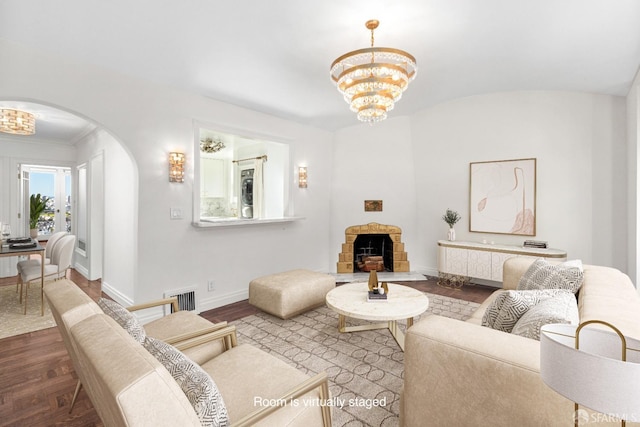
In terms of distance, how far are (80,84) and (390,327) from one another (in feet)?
12.3

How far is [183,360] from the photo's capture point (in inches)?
48.8

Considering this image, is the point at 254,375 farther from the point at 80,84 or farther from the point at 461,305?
the point at 461,305

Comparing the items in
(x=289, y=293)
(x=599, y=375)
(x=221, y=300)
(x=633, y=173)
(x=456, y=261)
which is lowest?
(x=221, y=300)

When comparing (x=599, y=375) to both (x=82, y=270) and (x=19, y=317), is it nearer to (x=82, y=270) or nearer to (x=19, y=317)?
(x=19, y=317)

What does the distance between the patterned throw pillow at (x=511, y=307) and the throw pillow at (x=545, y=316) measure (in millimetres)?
45

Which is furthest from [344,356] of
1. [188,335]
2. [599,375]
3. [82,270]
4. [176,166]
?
[82,270]

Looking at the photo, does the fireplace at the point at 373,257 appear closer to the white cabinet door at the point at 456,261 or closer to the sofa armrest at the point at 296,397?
the white cabinet door at the point at 456,261

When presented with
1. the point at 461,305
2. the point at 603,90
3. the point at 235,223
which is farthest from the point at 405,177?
the point at 235,223

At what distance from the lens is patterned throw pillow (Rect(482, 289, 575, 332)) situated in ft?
5.65

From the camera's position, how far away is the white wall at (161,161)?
8.84 ft

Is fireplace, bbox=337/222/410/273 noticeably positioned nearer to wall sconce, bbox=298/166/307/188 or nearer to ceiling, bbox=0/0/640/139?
wall sconce, bbox=298/166/307/188

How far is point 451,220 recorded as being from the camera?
199 inches

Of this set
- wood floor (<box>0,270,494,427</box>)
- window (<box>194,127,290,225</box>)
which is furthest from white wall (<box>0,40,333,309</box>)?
wood floor (<box>0,270,494,427</box>)

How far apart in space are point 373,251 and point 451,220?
1.60 meters
